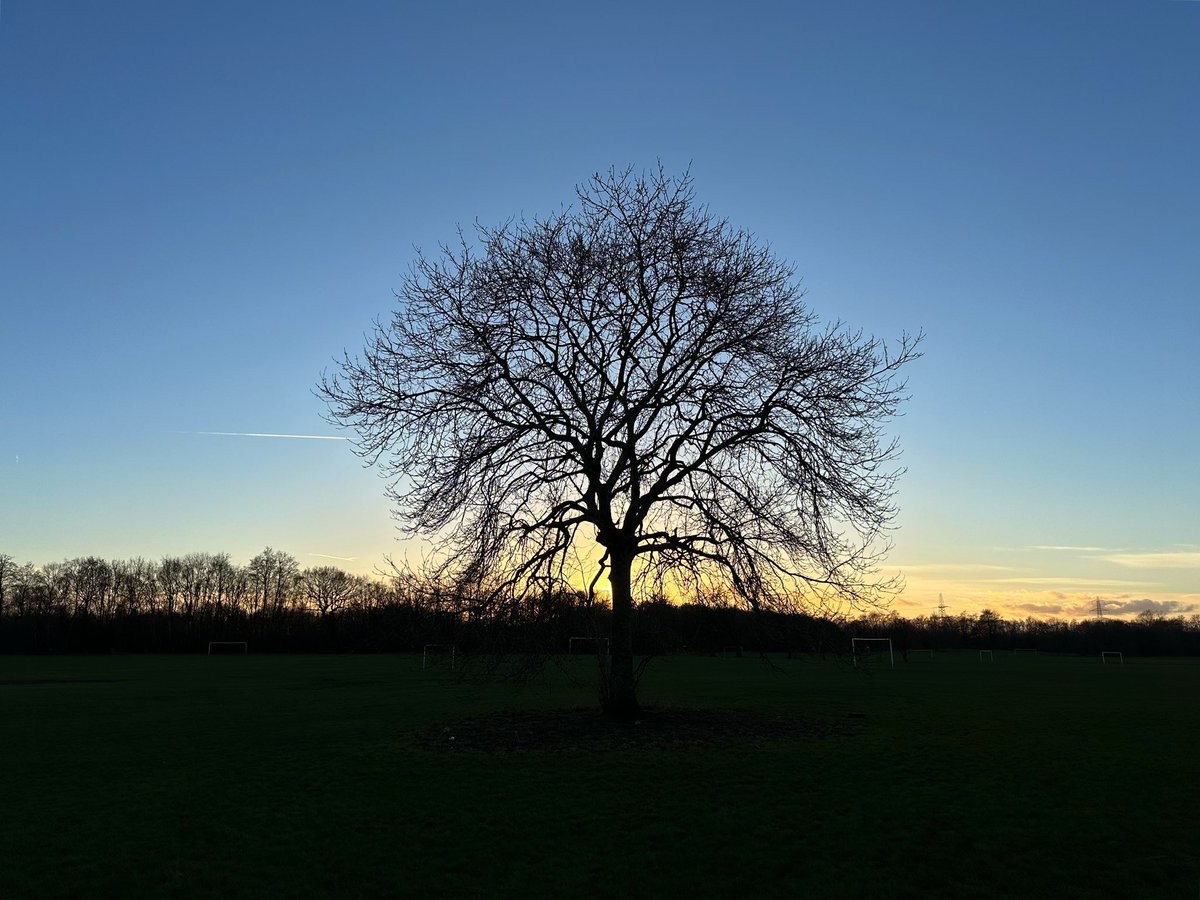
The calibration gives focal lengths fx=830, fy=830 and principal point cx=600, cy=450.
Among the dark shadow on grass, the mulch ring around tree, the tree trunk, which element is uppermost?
the tree trunk

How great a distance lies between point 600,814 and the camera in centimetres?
1093

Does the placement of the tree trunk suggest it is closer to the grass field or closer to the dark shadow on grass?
the grass field

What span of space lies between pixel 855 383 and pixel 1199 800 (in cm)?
930

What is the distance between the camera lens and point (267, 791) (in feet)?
41.4

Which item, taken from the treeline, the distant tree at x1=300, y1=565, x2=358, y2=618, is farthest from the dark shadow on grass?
the distant tree at x1=300, y1=565, x2=358, y2=618

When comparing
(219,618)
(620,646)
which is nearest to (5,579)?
(219,618)

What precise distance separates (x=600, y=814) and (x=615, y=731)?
646 cm

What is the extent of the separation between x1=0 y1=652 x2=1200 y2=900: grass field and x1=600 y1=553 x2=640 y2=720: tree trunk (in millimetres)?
2871

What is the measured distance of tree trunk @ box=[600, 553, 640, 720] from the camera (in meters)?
17.6

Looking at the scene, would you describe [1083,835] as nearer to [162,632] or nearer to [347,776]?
[347,776]

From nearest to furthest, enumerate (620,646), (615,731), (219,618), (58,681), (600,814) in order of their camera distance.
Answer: (600,814)
(615,731)
(620,646)
(58,681)
(219,618)

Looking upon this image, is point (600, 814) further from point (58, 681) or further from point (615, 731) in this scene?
point (58, 681)

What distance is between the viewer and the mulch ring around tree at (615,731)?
641 inches

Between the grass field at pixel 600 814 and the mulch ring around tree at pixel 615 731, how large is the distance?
2.28 feet
